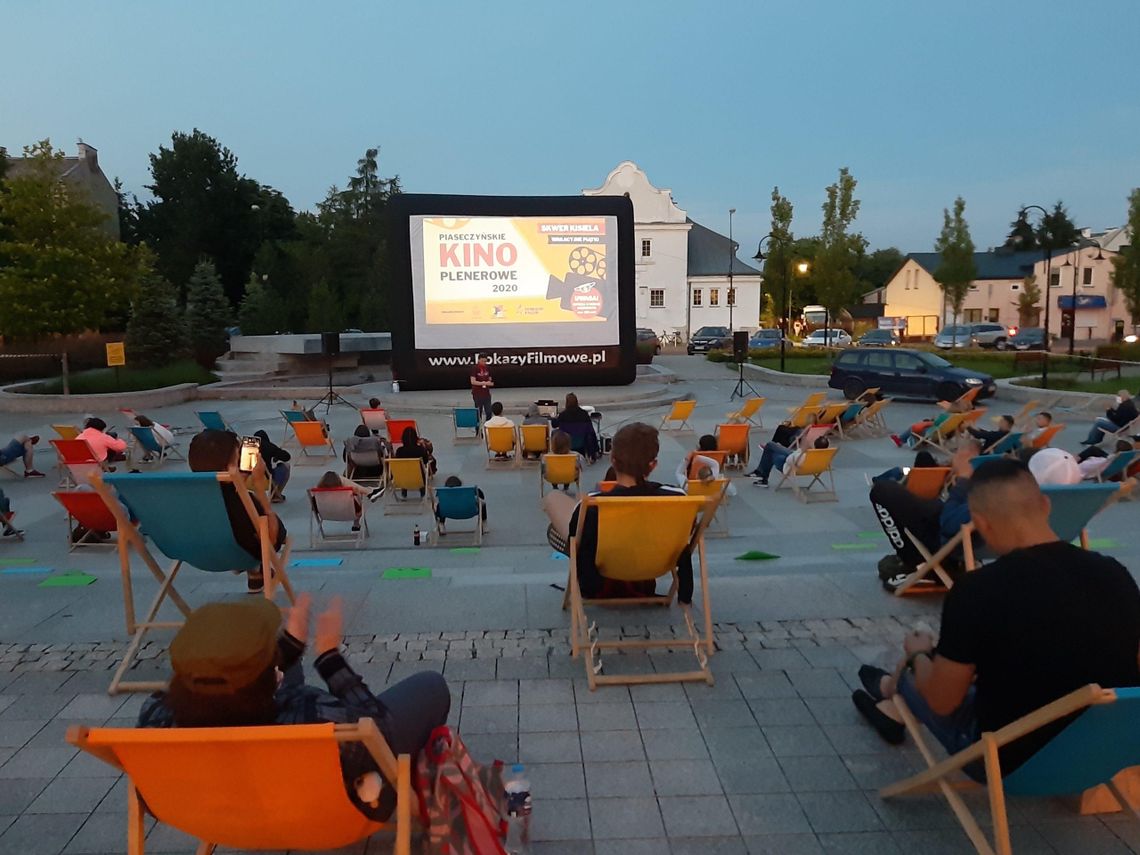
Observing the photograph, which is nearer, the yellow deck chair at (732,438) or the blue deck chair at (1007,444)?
the blue deck chair at (1007,444)

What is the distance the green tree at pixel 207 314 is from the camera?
101ft

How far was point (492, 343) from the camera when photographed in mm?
20078

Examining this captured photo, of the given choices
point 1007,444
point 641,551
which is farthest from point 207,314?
point 641,551

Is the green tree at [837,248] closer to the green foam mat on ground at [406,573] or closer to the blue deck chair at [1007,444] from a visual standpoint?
the blue deck chair at [1007,444]

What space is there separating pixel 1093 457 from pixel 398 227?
1545 cm

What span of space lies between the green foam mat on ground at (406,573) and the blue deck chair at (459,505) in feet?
4.01

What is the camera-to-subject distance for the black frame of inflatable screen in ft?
63.1

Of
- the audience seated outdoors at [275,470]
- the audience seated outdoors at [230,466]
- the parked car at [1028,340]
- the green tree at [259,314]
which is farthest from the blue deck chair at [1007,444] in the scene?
the green tree at [259,314]

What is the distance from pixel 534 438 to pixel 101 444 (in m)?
Answer: 5.49

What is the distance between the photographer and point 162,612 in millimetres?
4746

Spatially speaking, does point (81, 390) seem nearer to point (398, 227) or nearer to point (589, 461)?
point (398, 227)

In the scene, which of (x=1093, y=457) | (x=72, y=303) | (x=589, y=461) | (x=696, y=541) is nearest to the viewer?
(x=696, y=541)

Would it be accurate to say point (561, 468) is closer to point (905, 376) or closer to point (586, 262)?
point (586, 262)

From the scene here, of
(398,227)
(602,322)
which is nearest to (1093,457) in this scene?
(602,322)
